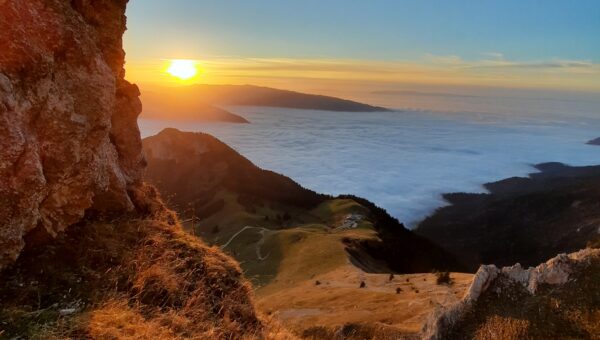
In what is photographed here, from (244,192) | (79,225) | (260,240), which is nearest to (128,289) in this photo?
(79,225)

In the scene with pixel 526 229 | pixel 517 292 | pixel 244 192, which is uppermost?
pixel 517 292

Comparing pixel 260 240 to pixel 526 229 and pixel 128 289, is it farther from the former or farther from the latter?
pixel 526 229

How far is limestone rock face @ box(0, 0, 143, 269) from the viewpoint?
7.17 meters

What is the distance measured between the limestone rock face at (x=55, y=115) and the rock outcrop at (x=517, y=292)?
30.8 feet

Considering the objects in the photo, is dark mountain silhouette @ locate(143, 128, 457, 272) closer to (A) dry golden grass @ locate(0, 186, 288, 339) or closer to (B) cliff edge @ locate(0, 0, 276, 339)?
(A) dry golden grass @ locate(0, 186, 288, 339)

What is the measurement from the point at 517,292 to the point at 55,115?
12.7 metres

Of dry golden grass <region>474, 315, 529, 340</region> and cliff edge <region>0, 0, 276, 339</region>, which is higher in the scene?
cliff edge <region>0, 0, 276, 339</region>

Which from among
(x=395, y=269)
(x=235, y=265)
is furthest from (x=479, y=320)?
(x=395, y=269)

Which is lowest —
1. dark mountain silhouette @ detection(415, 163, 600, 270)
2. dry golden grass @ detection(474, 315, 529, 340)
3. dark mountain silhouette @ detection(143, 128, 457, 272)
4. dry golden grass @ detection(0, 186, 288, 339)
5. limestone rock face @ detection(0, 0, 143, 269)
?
dark mountain silhouette @ detection(415, 163, 600, 270)

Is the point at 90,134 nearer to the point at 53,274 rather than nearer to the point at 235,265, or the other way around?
the point at 53,274

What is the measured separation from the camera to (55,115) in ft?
28.1

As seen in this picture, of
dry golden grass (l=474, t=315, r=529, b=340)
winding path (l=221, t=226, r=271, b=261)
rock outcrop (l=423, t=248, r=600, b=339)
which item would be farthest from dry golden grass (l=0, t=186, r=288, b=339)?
winding path (l=221, t=226, r=271, b=261)

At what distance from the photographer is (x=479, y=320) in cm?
1223

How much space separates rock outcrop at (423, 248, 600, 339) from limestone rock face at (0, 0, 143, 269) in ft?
30.8
